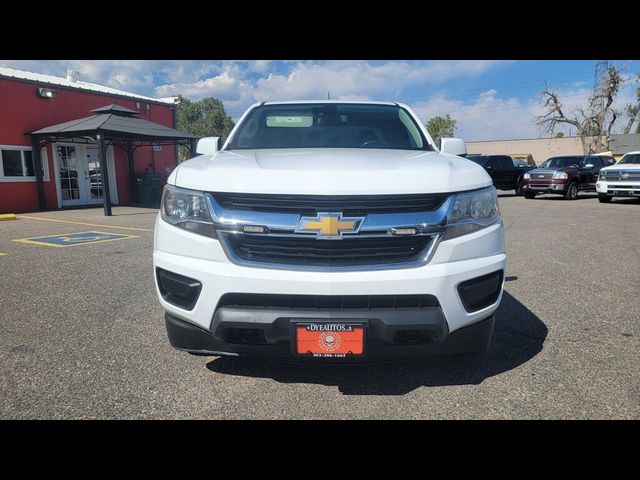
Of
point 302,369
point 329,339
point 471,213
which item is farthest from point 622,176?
point 329,339

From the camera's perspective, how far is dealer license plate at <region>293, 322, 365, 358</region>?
2.16 m

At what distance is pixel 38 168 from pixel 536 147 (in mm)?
61845

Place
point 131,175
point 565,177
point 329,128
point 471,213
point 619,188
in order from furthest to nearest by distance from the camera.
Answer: point 131,175
point 565,177
point 619,188
point 329,128
point 471,213

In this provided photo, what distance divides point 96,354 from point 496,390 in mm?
2652

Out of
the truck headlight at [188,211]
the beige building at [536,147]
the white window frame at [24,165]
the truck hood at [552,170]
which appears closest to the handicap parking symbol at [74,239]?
the truck headlight at [188,211]

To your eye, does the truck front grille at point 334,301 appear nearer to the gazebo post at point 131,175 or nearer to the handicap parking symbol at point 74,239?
the handicap parking symbol at point 74,239

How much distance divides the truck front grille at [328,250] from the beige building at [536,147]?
61163mm

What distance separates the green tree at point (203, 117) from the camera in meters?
72.9

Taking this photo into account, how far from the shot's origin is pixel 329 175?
7.42 feet

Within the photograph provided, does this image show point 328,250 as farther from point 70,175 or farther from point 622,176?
point 70,175

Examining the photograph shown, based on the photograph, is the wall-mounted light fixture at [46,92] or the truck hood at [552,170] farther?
the truck hood at [552,170]
